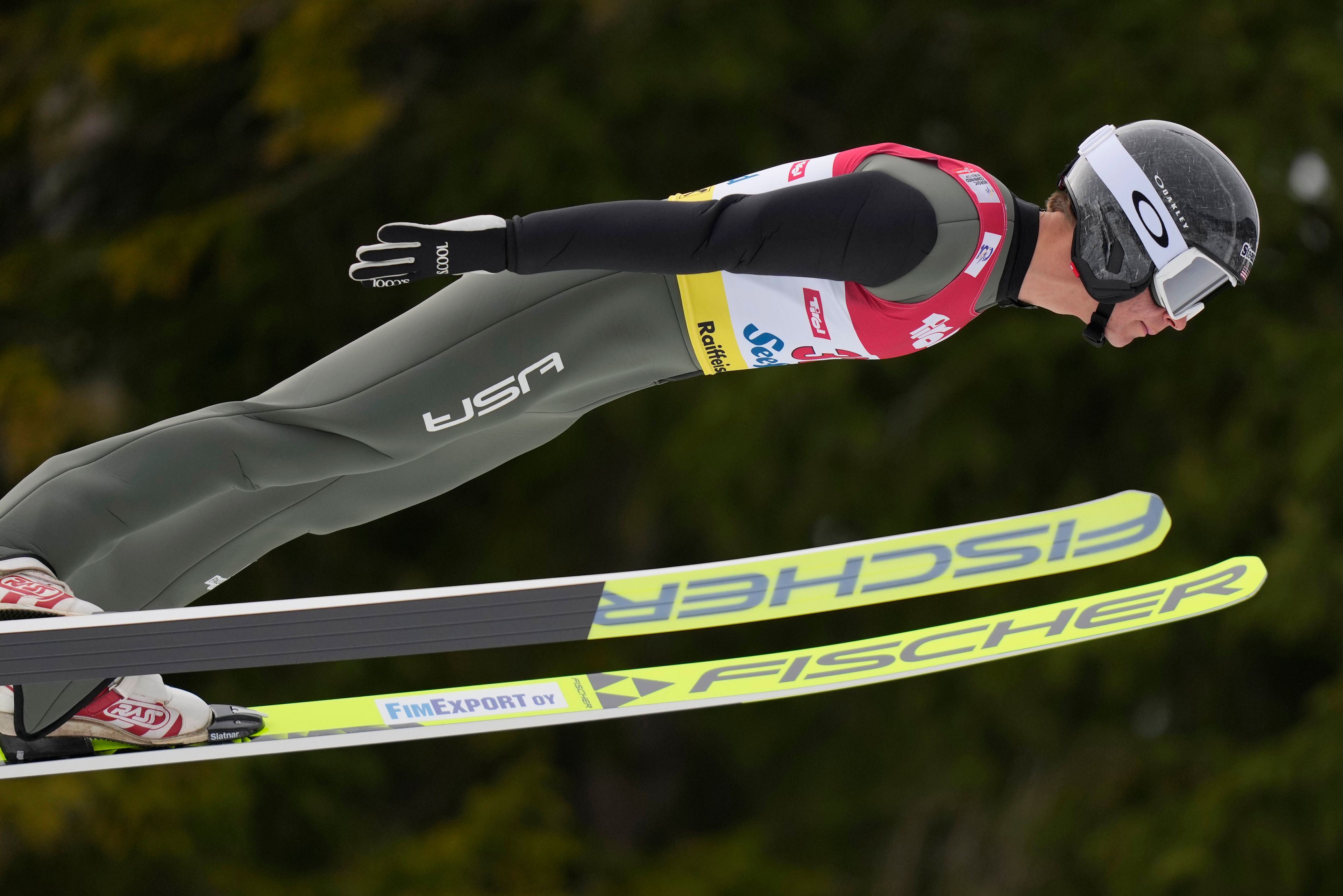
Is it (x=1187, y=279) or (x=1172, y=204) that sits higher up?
(x=1172, y=204)

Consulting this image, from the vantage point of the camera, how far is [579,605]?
2387 millimetres

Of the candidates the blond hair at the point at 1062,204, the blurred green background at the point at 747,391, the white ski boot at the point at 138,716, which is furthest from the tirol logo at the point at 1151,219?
the blurred green background at the point at 747,391

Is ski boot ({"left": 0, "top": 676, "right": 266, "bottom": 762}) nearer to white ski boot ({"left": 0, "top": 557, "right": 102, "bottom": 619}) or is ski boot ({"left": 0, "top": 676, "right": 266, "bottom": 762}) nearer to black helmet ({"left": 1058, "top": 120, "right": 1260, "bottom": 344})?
white ski boot ({"left": 0, "top": 557, "right": 102, "bottom": 619})

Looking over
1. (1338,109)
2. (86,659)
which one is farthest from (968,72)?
(86,659)

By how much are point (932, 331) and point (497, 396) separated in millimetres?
760

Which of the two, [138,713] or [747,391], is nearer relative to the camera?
[138,713]

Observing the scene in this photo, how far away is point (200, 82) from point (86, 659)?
5619 mm

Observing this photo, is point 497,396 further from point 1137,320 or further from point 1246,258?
point 1246,258

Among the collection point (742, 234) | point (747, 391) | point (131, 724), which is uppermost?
point (742, 234)

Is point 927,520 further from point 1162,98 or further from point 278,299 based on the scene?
point 278,299

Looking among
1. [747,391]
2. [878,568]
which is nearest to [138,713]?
[878,568]

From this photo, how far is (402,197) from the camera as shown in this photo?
6.86 m

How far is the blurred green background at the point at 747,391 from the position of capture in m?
5.84

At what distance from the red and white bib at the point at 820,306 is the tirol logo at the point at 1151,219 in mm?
236
